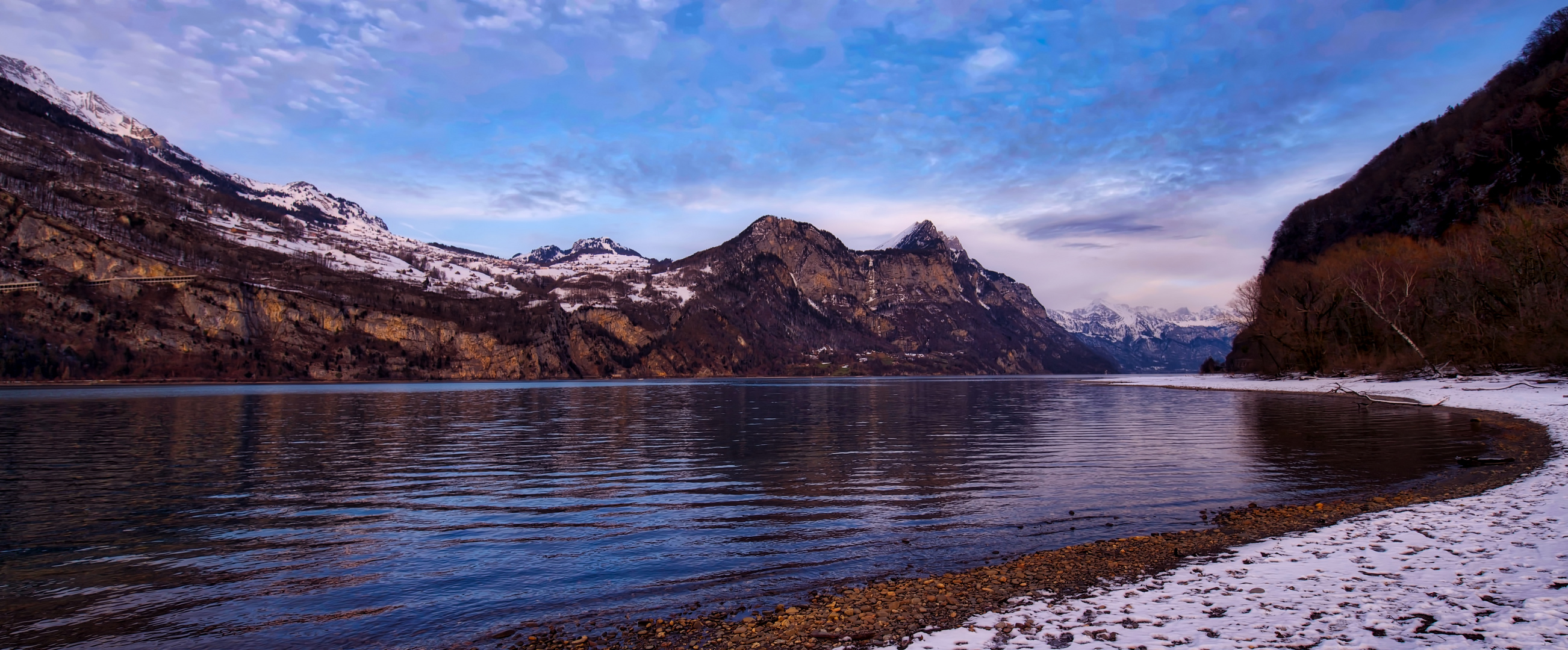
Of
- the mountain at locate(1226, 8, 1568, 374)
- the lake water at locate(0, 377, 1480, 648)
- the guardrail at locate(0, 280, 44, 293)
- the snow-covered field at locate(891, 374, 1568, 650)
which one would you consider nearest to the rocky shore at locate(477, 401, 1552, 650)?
the snow-covered field at locate(891, 374, 1568, 650)

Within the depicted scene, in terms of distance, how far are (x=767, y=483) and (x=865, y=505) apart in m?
5.71

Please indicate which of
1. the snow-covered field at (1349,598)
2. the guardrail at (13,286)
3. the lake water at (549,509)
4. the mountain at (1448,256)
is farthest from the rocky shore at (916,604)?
the guardrail at (13,286)

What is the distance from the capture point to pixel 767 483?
25531 millimetres

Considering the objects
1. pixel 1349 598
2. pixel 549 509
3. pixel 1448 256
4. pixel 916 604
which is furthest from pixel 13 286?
pixel 1448 256

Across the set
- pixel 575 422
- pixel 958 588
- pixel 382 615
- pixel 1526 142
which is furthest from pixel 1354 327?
pixel 382 615

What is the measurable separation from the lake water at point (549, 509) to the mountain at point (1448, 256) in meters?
21.7

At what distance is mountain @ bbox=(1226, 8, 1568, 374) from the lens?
187 ft

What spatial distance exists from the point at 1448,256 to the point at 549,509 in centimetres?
9180

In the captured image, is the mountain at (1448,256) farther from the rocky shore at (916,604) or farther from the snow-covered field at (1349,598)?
the rocky shore at (916,604)

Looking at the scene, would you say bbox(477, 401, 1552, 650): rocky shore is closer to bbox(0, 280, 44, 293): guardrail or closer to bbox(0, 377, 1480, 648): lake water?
bbox(0, 377, 1480, 648): lake water

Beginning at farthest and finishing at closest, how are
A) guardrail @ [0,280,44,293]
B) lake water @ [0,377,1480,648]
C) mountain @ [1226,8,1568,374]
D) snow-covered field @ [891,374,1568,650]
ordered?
guardrail @ [0,280,44,293] → mountain @ [1226,8,1568,374] → lake water @ [0,377,1480,648] → snow-covered field @ [891,374,1568,650]

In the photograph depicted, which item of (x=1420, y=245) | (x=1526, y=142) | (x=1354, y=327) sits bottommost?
(x=1354, y=327)

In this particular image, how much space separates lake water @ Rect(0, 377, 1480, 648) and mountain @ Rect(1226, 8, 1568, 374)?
71.3ft

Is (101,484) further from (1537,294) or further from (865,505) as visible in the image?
(1537,294)
